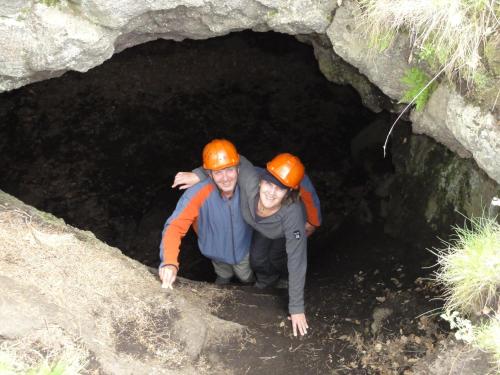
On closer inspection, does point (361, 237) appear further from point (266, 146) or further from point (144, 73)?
point (144, 73)

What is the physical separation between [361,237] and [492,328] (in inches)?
156

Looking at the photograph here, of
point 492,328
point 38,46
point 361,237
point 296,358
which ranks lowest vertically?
point 296,358

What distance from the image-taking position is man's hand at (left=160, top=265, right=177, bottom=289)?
4.96 m

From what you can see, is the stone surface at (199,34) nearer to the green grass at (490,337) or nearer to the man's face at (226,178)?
the green grass at (490,337)

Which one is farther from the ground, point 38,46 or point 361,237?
point 38,46

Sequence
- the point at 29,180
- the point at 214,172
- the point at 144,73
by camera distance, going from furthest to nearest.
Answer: the point at 144,73, the point at 29,180, the point at 214,172

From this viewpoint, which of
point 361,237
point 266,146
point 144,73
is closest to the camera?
point 361,237

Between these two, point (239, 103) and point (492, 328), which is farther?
point (239, 103)

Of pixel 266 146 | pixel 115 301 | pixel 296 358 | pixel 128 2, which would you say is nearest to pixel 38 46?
pixel 128 2

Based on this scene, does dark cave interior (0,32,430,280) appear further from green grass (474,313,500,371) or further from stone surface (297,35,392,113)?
green grass (474,313,500,371)

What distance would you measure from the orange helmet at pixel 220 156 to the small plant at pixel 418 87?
185 cm

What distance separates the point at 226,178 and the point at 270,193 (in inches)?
24.2

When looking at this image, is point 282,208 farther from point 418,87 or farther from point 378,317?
→ point 418,87

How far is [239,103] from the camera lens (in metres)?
10.7
